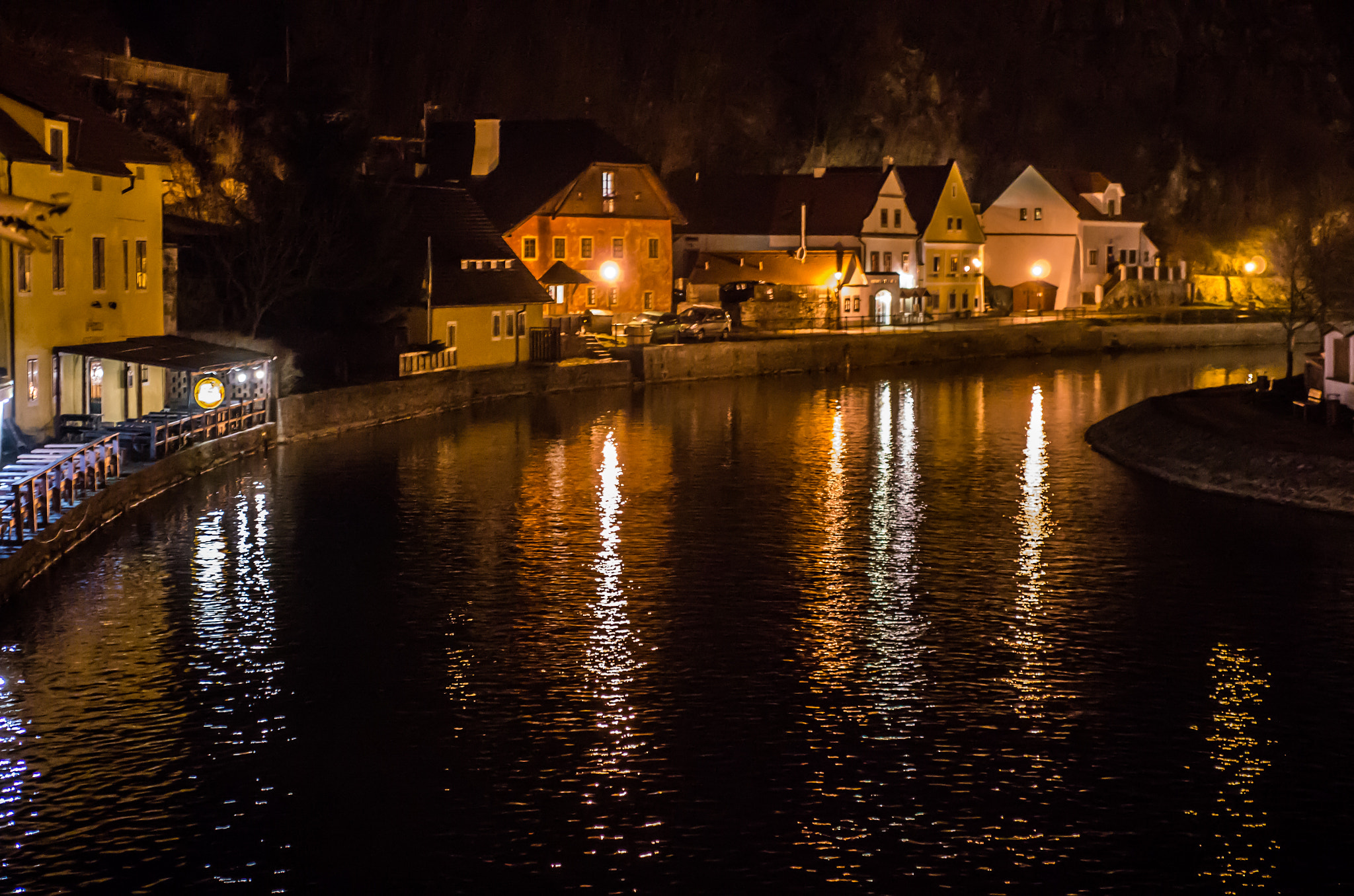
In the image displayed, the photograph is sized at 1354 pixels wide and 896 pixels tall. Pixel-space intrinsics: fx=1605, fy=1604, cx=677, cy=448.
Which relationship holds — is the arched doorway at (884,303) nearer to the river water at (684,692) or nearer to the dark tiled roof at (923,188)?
the dark tiled roof at (923,188)

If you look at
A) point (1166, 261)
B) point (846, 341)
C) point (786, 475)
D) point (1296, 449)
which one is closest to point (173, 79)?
point (846, 341)

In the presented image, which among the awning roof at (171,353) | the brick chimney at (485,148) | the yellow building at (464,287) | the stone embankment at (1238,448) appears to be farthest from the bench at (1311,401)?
the brick chimney at (485,148)

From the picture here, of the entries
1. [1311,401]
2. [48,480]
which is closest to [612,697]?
[48,480]

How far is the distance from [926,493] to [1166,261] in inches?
3654

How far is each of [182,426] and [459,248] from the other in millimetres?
29272

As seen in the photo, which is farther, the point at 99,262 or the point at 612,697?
the point at 99,262

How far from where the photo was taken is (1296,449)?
140 feet

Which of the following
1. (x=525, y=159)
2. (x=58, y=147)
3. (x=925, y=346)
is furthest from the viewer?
(x=925, y=346)

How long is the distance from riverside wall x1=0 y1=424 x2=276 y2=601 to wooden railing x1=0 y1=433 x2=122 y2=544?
29 cm

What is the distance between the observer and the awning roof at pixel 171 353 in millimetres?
43312

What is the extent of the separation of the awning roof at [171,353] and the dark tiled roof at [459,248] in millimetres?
17114

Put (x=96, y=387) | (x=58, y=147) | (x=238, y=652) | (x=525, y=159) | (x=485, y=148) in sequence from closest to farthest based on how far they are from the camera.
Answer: (x=238, y=652), (x=58, y=147), (x=96, y=387), (x=525, y=159), (x=485, y=148)

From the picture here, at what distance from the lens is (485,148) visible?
91000mm

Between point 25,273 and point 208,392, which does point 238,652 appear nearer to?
point 25,273
